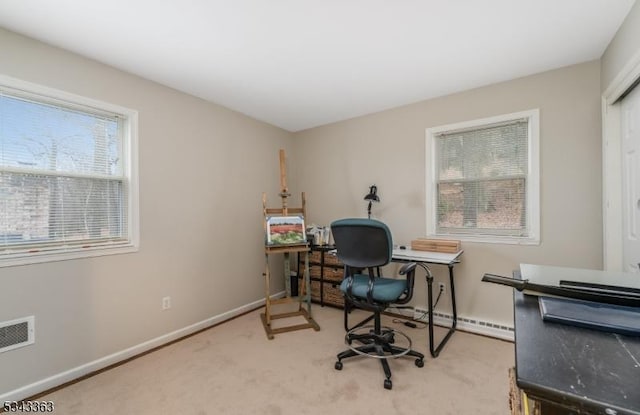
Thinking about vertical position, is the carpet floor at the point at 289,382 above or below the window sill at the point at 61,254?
below

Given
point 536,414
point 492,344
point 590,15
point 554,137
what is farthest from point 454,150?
point 536,414

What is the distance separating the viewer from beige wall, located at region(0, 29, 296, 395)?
1920 millimetres

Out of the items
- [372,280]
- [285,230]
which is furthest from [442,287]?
[285,230]

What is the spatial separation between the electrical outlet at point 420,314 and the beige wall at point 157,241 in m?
1.89

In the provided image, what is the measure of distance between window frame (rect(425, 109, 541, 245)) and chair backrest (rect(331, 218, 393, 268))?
1217 mm

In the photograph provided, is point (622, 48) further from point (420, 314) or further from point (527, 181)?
point (420, 314)

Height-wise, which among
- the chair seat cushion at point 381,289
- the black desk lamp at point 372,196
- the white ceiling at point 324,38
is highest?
the white ceiling at point 324,38

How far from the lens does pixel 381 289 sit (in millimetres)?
2125

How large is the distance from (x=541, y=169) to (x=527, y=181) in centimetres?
14

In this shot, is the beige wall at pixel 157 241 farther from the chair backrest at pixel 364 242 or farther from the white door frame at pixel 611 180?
the white door frame at pixel 611 180

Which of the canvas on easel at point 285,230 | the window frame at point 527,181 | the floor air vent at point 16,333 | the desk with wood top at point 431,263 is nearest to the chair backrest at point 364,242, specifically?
the desk with wood top at point 431,263

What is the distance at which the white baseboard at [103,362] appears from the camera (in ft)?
6.03

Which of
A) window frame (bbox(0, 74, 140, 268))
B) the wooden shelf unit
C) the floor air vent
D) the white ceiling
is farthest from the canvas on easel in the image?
the floor air vent

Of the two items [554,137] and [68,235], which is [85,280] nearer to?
[68,235]
